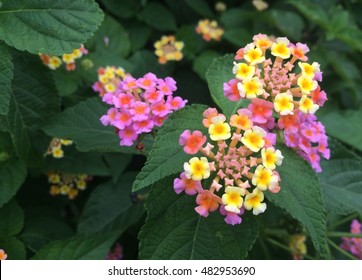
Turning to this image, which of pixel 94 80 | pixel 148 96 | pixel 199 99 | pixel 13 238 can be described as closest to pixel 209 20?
pixel 199 99

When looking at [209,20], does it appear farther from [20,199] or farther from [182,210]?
[182,210]

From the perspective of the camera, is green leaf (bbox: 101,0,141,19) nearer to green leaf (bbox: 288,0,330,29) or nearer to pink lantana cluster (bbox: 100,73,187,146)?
green leaf (bbox: 288,0,330,29)

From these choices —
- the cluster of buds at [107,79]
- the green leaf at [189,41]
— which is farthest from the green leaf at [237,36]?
the cluster of buds at [107,79]

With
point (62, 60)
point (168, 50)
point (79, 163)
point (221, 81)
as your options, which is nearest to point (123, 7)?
point (168, 50)

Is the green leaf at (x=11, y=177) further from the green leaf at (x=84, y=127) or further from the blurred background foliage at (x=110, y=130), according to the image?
the green leaf at (x=84, y=127)

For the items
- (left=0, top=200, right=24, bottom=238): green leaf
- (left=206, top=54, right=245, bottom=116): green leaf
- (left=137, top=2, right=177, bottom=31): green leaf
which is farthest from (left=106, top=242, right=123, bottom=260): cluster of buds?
(left=137, top=2, right=177, bottom=31): green leaf

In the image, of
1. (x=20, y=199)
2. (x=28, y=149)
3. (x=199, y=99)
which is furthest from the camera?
(x=199, y=99)
